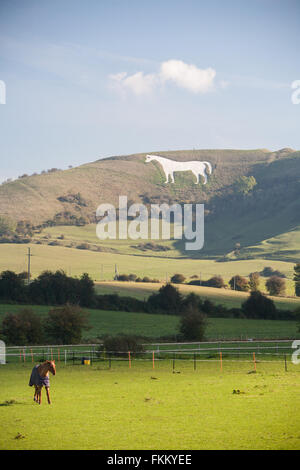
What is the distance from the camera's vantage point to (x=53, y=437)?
17.8m

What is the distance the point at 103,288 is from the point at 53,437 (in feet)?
290

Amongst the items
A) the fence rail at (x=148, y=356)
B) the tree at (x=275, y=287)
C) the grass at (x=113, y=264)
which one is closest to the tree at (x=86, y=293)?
the fence rail at (x=148, y=356)

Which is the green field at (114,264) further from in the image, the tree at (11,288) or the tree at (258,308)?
the tree at (11,288)

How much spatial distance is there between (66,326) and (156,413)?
39.4 m

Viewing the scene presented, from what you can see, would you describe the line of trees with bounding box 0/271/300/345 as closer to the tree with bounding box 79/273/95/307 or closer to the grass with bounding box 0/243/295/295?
the tree with bounding box 79/273/95/307

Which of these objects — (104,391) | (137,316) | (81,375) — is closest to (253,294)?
(137,316)

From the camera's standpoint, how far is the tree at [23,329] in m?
58.9

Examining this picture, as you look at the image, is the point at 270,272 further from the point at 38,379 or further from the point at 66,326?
the point at 38,379

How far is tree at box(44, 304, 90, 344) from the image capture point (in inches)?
2360

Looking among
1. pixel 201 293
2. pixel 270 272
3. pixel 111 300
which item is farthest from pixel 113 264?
pixel 111 300

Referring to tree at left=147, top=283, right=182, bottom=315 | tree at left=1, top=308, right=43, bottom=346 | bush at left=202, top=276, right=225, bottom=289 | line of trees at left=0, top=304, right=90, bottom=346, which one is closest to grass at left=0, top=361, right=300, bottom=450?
tree at left=1, top=308, right=43, bottom=346

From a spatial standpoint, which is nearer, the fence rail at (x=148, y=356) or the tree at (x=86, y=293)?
the fence rail at (x=148, y=356)

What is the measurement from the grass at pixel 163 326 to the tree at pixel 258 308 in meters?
4.64

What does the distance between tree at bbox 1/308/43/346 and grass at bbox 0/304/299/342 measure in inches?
229
